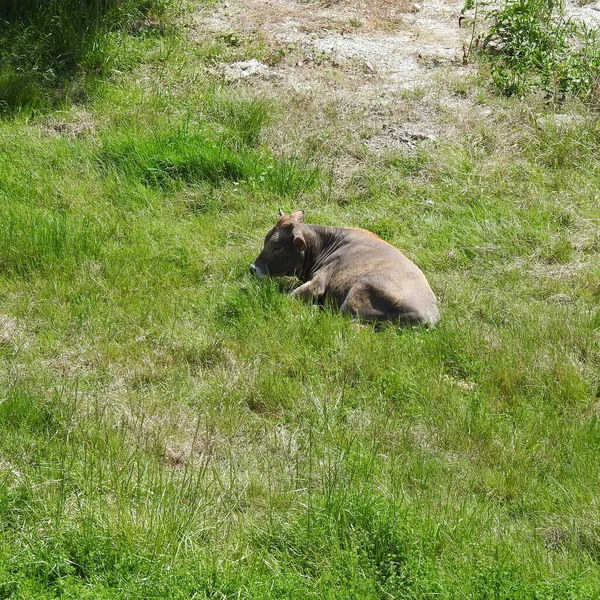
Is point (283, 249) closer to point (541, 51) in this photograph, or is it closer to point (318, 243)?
point (318, 243)

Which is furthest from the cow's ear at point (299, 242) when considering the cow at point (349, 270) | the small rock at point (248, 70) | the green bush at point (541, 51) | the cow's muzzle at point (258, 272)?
the green bush at point (541, 51)

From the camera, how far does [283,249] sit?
1019cm

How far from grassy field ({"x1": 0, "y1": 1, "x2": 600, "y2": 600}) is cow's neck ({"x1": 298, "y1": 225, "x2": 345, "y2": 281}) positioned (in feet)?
1.88

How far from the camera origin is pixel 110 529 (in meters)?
5.52


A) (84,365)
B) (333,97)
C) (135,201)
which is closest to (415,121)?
(333,97)

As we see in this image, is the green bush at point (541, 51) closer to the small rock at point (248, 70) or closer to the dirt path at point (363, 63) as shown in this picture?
the dirt path at point (363, 63)

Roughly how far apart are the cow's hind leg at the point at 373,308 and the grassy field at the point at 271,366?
0.20 meters

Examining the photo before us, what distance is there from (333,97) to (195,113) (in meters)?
2.01

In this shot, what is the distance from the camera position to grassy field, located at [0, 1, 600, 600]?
18.1 feet

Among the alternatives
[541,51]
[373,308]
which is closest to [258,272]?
[373,308]

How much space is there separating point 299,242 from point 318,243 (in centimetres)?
44

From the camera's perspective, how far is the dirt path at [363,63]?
1298cm

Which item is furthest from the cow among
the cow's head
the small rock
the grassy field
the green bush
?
the green bush

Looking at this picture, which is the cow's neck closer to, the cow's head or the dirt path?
the cow's head
